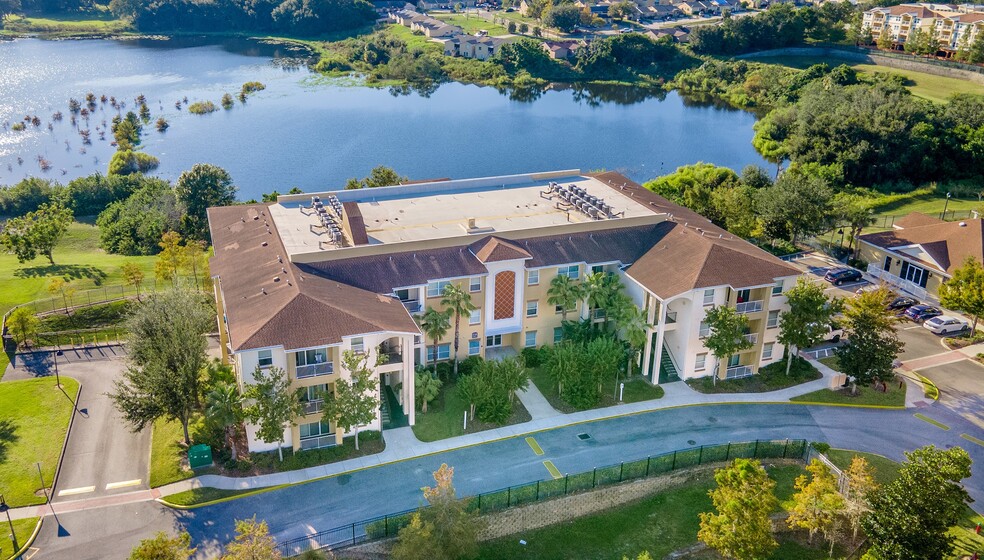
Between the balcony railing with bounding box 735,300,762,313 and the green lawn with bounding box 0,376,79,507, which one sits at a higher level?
the balcony railing with bounding box 735,300,762,313

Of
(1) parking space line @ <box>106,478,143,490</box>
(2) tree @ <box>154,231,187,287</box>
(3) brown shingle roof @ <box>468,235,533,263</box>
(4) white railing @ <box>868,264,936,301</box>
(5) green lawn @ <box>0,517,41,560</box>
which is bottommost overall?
(5) green lawn @ <box>0,517,41,560</box>

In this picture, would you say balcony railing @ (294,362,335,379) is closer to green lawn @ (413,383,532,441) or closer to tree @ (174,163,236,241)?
green lawn @ (413,383,532,441)

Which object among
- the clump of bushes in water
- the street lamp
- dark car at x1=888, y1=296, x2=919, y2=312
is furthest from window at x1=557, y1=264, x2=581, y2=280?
the clump of bushes in water

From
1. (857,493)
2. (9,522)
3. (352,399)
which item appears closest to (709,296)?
(857,493)

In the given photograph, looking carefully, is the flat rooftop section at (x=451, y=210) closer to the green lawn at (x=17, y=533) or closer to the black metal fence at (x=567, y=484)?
the black metal fence at (x=567, y=484)

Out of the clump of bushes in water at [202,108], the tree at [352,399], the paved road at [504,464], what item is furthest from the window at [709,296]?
the clump of bushes in water at [202,108]

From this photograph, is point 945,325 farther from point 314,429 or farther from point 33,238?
point 33,238

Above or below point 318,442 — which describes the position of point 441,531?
above
